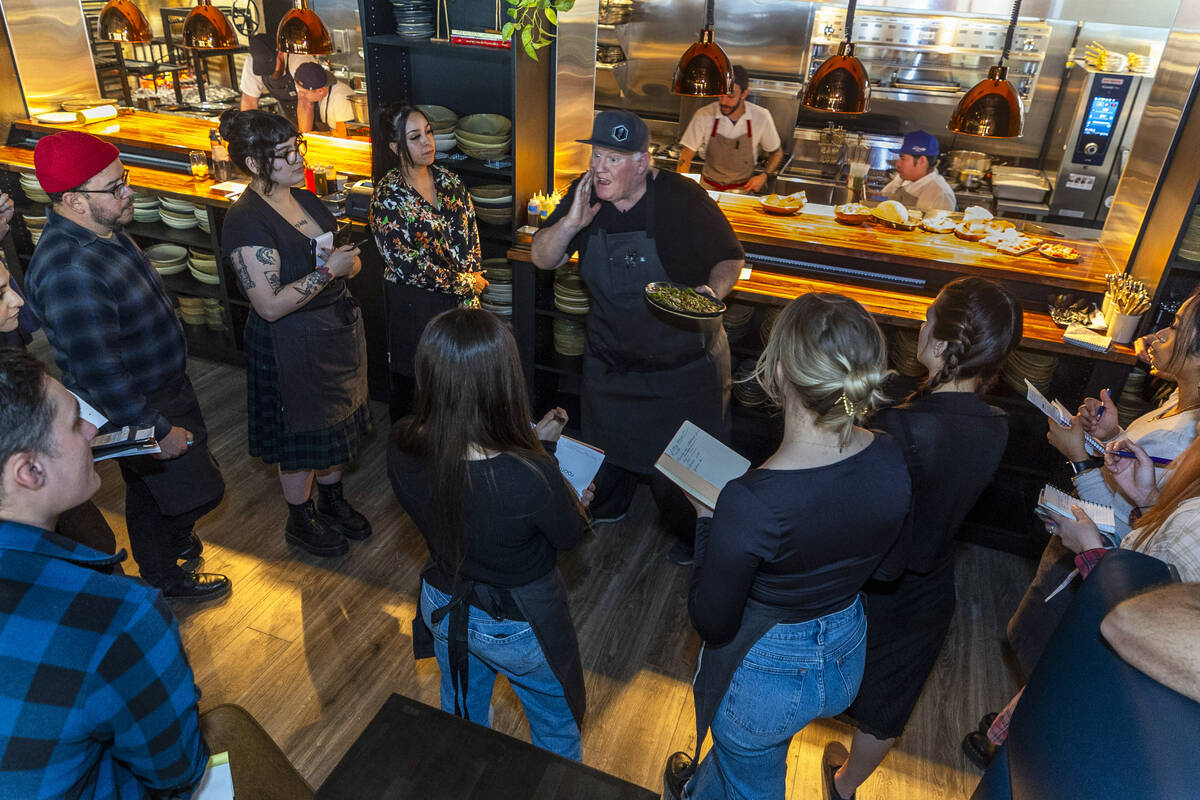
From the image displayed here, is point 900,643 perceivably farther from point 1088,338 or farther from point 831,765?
point 1088,338

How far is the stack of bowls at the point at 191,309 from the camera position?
16.6ft

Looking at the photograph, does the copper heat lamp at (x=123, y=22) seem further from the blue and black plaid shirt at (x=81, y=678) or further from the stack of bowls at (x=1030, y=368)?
the stack of bowls at (x=1030, y=368)

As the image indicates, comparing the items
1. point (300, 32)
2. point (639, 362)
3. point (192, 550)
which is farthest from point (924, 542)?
point (300, 32)

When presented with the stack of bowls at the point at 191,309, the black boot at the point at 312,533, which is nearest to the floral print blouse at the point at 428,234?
→ the black boot at the point at 312,533

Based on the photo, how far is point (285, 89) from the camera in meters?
6.41

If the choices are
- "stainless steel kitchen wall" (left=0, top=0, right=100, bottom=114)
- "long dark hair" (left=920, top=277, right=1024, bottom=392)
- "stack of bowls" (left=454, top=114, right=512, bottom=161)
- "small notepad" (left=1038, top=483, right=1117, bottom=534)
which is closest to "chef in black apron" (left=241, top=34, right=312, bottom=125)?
"stainless steel kitchen wall" (left=0, top=0, right=100, bottom=114)

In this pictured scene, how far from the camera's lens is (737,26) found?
725cm

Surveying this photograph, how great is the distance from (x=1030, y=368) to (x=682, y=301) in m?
1.77

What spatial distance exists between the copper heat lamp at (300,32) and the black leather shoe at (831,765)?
175 inches

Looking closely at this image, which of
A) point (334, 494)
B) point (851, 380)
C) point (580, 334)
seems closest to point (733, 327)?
point (580, 334)

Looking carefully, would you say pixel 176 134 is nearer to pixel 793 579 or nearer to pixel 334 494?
pixel 334 494

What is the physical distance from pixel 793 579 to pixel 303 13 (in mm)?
4417

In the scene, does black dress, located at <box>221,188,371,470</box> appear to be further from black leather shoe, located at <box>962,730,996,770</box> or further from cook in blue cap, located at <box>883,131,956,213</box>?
cook in blue cap, located at <box>883,131,956,213</box>

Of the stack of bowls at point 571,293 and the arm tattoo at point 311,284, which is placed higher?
the arm tattoo at point 311,284
